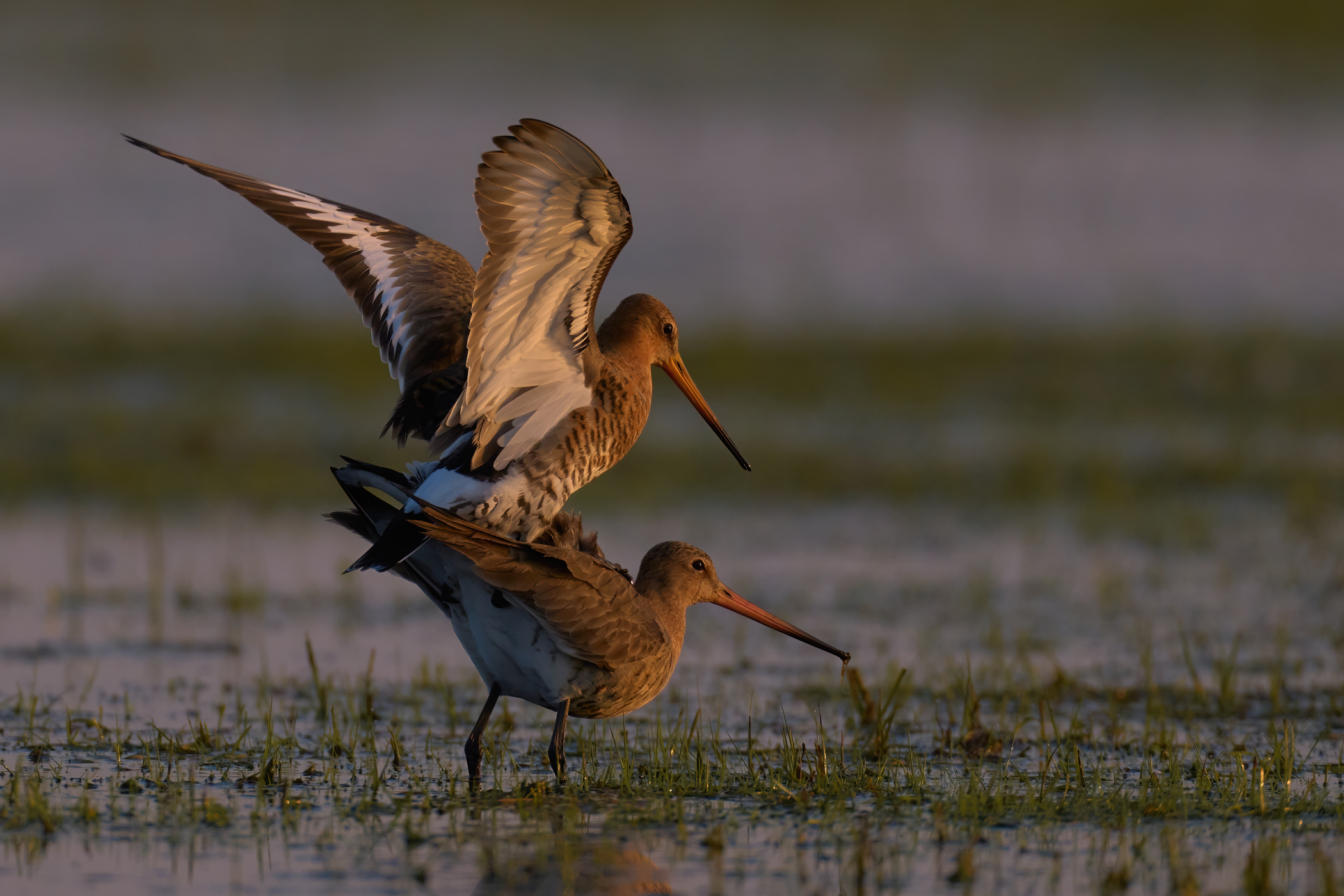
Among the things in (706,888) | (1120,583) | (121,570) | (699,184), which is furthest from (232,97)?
(706,888)

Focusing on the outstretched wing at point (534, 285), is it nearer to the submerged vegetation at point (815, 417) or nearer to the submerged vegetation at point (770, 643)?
the submerged vegetation at point (770, 643)

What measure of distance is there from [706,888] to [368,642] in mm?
3374

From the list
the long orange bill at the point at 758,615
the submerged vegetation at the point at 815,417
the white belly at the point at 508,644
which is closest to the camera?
the white belly at the point at 508,644

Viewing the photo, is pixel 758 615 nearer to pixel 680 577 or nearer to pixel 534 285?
pixel 680 577

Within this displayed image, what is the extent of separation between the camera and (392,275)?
637 centimetres

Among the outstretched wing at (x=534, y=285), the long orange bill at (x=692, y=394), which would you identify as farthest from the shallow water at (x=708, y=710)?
the outstretched wing at (x=534, y=285)

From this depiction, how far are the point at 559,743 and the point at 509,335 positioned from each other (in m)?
1.21

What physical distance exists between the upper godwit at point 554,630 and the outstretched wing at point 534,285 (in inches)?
16.2

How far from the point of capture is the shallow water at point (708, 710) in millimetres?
4590

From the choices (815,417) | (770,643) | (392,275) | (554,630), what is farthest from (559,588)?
(815,417)

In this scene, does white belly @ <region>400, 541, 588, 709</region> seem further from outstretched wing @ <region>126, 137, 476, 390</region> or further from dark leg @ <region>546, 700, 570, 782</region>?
outstretched wing @ <region>126, 137, 476, 390</region>

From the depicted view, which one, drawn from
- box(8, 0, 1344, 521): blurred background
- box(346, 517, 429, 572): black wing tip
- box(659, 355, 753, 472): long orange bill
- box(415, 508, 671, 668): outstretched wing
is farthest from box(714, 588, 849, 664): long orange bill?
box(8, 0, 1344, 521): blurred background

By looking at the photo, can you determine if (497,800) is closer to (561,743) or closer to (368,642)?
(561,743)

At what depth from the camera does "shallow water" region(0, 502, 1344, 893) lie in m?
4.59
